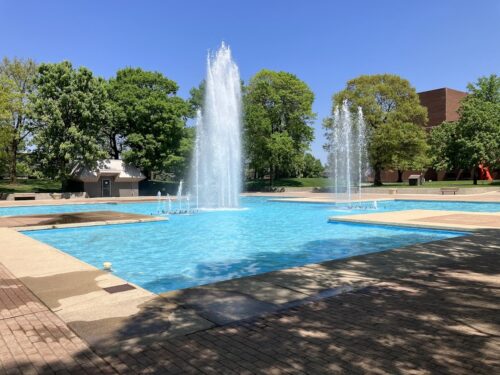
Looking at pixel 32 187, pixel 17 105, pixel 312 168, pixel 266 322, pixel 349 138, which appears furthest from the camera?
pixel 312 168

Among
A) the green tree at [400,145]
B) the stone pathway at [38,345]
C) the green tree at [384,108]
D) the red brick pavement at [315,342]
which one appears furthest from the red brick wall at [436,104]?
the stone pathway at [38,345]

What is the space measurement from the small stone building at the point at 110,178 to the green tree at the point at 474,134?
39083 mm

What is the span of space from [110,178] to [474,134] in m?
43.5

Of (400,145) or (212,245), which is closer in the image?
(212,245)

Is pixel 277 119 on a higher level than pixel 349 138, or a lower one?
higher

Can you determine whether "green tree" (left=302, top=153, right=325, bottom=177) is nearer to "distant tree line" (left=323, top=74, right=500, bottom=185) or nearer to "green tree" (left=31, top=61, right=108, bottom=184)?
"distant tree line" (left=323, top=74, right=500, bottom=185)

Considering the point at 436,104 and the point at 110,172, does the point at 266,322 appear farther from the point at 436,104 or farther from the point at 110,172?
the point at 436,104

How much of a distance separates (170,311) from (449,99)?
74.5 m

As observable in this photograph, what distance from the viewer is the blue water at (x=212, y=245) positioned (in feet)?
29.5

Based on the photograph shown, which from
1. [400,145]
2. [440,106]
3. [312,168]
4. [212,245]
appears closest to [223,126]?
[212,245]

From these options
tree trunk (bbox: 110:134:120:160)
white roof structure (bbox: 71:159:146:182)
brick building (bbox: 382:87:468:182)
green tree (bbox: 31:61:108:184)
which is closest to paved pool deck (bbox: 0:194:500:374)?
green tree (bbox: 31:61:108:184)

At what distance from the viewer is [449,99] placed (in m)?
67.8

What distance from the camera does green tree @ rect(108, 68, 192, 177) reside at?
139 ft

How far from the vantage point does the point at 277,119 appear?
52.0 meters
